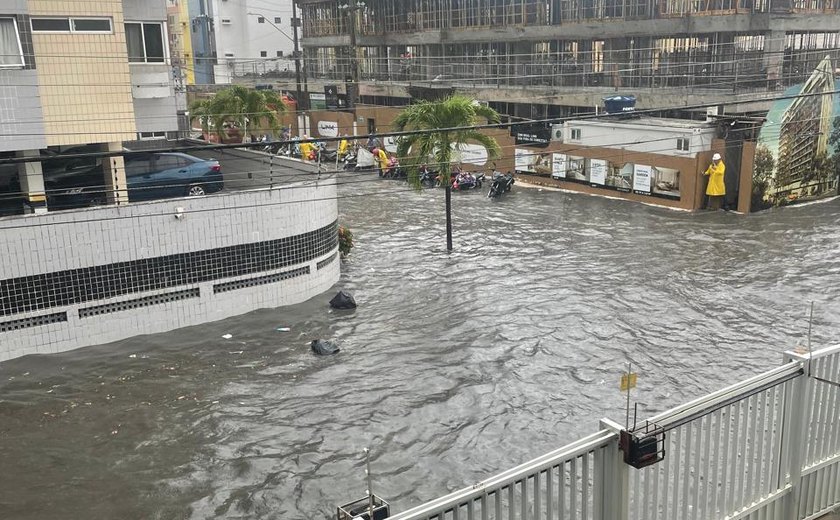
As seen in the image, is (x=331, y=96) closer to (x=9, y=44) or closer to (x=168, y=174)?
(x=168, y=174)

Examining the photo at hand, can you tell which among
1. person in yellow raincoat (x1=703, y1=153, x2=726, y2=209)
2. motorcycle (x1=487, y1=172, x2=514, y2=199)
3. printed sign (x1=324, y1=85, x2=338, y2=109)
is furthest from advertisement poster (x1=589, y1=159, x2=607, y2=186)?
printed sign (x1=324, y1=85, x2=338, y2=109)

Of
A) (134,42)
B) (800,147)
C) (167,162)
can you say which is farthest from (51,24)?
(800,147)

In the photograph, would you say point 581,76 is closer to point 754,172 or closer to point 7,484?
point 754,172

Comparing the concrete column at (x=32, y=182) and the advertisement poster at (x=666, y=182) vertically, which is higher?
the concrete column at (x=32, y=182)

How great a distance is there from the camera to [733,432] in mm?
6441

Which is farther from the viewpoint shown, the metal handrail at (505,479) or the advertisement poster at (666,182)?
the advertisement poster at (666,182)

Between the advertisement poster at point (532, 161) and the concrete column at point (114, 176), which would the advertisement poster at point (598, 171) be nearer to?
the advertisement poster at point (532, 161)

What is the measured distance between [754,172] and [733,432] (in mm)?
22551

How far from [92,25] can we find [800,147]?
75.1 ft

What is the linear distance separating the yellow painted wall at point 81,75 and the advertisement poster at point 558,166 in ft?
62.3

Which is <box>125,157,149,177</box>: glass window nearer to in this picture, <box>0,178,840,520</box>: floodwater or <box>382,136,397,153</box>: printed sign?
<box>0,178,840,520</box>: floodwater

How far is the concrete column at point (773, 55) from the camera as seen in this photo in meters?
34.1

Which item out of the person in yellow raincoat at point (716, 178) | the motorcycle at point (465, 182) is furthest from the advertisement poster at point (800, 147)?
the motorcycle at point (465, 182)

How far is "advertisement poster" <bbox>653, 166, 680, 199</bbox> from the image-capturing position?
27891 mm
